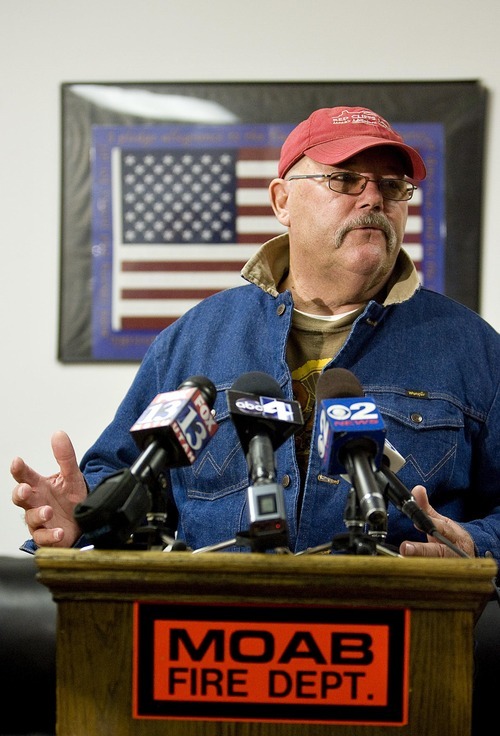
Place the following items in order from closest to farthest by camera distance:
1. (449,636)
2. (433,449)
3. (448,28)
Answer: (449,636) → (433,449) → (448,28)

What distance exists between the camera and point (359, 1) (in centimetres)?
306

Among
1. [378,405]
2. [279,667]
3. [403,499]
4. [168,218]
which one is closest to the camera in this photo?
[279,667]

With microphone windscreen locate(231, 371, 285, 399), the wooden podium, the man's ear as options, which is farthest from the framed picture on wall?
the wooden podium

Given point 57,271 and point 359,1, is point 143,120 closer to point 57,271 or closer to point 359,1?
point 57,271

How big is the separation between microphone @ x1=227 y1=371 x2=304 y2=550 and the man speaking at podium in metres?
0.56

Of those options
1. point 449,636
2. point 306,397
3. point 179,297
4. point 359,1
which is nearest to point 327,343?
point 306,397

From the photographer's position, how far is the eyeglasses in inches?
73.1

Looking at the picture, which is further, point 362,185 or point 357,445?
point 362,185

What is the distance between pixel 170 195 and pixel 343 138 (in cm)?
128

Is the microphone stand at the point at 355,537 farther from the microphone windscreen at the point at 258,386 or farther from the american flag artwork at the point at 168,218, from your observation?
the american flag artwork at the point at 168,218

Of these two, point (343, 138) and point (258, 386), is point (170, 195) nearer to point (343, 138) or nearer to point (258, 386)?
point (343, 138)

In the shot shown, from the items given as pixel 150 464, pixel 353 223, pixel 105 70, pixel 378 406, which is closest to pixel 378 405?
pixel 378 406

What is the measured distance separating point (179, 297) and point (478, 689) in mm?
1572

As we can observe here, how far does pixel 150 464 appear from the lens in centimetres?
104
